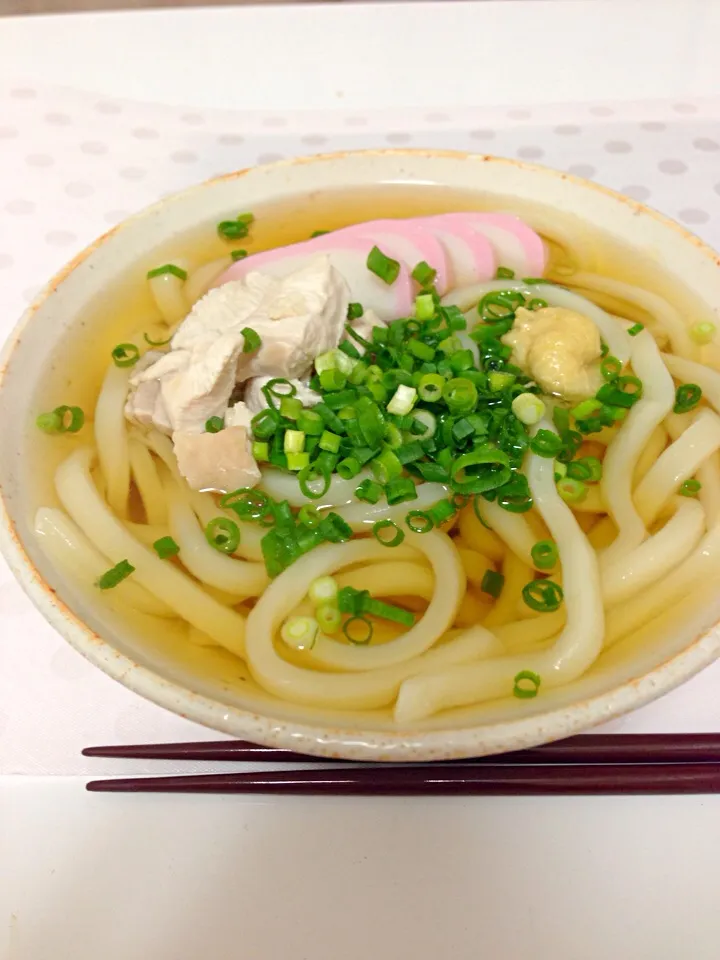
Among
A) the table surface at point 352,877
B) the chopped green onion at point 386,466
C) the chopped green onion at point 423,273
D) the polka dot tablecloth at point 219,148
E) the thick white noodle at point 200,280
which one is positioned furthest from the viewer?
the polka dot tablecloth at point 219,148

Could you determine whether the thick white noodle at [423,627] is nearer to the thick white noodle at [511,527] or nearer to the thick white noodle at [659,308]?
the thick white noodle at [511,527]

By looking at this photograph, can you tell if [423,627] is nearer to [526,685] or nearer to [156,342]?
[526,685]

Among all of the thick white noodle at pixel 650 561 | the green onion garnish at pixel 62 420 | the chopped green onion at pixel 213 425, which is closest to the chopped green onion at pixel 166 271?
the green onion garnish at pixel 62 420

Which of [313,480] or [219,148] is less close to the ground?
[219,148]

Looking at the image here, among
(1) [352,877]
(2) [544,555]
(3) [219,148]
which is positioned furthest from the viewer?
(3) [219,148]

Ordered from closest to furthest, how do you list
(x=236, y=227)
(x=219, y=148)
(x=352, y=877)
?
(x=352, y=877)
(x=236, y=227)
(x=219, y=148)

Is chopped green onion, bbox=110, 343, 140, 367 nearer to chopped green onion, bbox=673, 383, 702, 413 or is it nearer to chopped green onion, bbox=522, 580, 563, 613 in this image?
chopped green onion, bbox=522, 580, 563, 613

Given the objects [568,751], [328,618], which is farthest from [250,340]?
[568,751]
